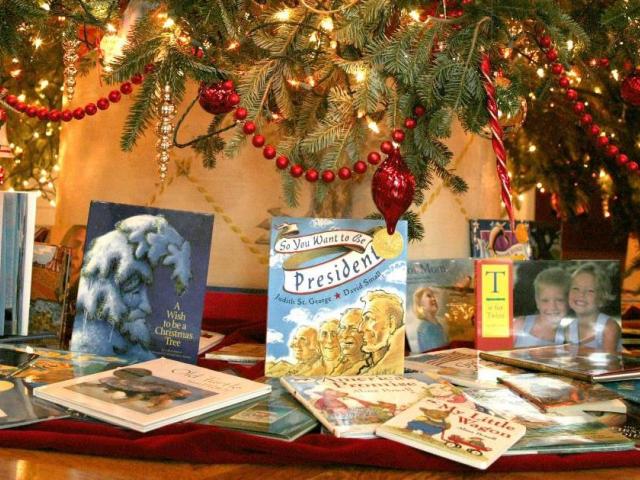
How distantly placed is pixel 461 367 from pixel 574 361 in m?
0.22

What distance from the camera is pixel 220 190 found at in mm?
1874

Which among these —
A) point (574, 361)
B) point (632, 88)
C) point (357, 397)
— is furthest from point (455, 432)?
point (632, 88)

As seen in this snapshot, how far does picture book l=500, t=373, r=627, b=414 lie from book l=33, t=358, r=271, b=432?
0.42 m

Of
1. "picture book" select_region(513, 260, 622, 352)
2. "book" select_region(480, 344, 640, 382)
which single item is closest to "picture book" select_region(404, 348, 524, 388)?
"book" select_region(480, 344, 640, 382)

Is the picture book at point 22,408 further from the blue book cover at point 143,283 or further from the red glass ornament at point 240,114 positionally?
the red glass ornament at point 240,114

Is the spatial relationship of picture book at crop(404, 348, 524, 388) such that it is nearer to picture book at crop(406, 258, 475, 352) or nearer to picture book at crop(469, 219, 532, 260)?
picture book at crop(406, 258, 475, 352)

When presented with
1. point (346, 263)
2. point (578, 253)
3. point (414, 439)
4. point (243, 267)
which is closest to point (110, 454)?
point (414, 439)

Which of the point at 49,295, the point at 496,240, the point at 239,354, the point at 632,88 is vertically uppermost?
the point at 632,88

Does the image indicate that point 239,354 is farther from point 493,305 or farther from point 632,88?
point 632,88

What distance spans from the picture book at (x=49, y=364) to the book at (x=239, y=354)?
20cm

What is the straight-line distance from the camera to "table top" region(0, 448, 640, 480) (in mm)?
901

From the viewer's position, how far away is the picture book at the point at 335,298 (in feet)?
4.27

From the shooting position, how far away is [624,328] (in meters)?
1.94

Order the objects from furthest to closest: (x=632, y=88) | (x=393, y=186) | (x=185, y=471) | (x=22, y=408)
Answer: (x=632, y=88) → (x=393, y=186) → (x=22, y=408) → (x=185, y=471)
